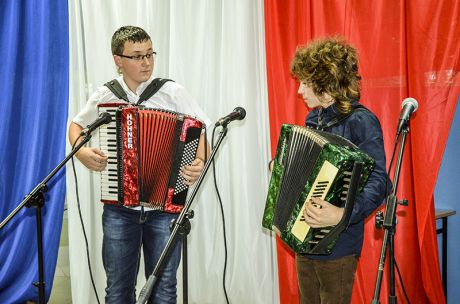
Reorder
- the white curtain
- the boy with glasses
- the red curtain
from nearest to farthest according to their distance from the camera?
the boy with glasses, the red curtain, the white curtain

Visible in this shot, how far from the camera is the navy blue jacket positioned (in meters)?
1.64

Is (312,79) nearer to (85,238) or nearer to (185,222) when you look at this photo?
(185,222)

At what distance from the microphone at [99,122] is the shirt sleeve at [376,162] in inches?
37.5

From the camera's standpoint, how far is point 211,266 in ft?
11.1

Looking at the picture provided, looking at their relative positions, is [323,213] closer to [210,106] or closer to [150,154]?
[150,154]

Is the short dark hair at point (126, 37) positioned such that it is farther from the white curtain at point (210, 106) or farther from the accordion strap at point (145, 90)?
the white curtain at point (210, 106)

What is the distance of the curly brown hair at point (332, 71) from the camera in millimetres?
1816

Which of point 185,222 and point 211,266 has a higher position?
point 185,222

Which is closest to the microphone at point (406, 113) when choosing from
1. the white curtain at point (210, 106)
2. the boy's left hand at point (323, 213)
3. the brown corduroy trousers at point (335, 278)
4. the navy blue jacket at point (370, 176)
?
the navy blue jacket at point (370, 176)

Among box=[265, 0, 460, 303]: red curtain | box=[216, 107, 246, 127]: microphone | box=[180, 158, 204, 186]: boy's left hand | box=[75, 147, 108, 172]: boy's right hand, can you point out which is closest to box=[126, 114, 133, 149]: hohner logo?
box=[75, 147, 108, 172]: boy's right hand

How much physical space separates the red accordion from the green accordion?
1.60 ft

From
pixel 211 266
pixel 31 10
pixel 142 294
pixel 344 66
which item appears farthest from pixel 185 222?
pixel 31 10

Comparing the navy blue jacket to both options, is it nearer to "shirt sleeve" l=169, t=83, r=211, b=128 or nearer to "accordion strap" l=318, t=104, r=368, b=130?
Result: "accordion strap" l=318, t=104, r=368, b=130

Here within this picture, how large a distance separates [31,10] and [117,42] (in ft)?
3.58
